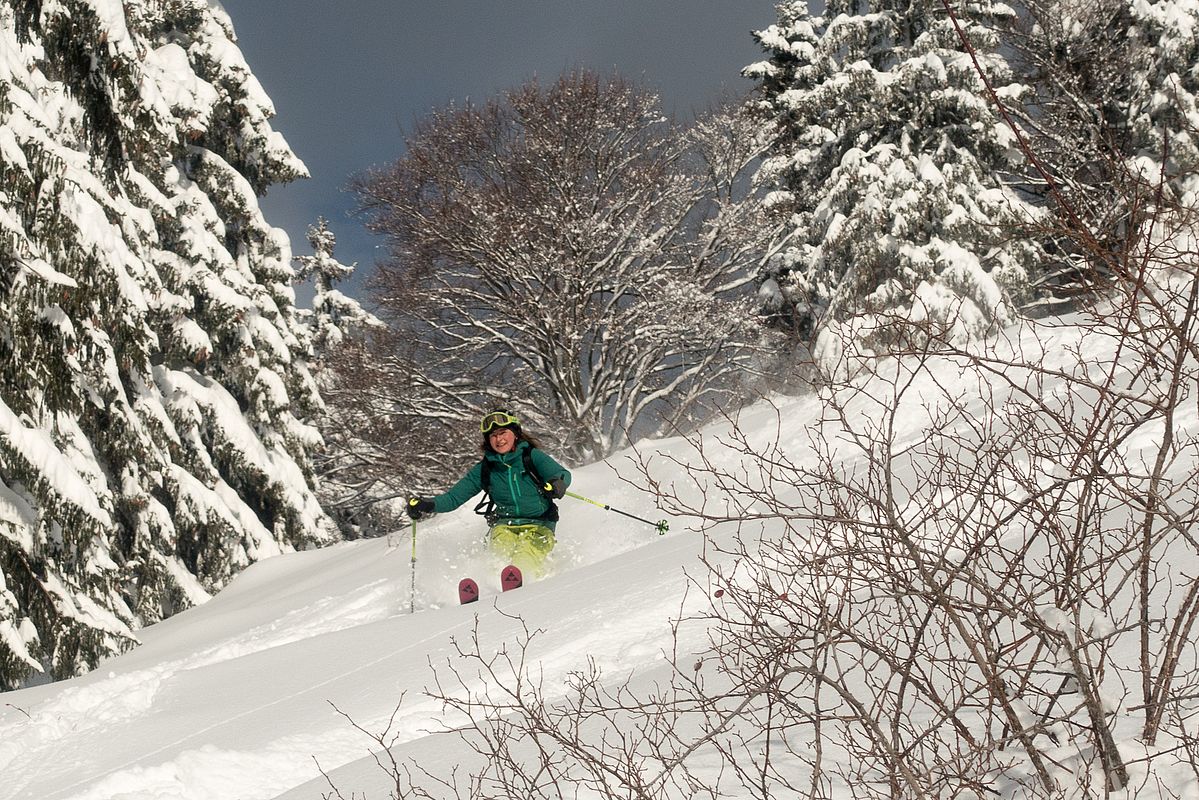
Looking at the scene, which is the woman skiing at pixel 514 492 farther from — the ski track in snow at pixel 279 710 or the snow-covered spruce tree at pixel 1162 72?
the snow-covered spruce tree at pixel 1162 72

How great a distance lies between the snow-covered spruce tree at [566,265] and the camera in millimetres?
16547

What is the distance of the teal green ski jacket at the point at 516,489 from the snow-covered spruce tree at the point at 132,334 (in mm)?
3142

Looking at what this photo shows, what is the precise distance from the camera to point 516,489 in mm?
8414

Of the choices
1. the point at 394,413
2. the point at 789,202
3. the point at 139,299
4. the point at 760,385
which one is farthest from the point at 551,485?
the point at 789,202

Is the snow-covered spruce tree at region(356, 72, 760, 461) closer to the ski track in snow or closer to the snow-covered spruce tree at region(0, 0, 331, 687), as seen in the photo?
the snow-covered spruce tree at region(0, 0, 331, 687)

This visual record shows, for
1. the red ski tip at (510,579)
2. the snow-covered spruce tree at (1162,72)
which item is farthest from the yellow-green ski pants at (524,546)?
the snow-covered spruce tree at (1162,72)

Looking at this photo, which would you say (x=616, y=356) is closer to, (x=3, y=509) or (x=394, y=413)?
(x=394, y=413)

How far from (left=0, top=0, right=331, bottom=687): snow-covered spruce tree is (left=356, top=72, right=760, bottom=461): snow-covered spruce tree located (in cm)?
269

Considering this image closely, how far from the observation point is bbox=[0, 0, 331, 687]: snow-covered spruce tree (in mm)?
7453

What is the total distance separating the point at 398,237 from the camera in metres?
18.1

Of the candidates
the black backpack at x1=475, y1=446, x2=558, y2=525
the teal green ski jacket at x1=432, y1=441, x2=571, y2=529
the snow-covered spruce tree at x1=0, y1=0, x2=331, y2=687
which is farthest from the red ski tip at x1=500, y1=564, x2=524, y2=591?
the snow-covered spruce tree at x1=0, y1=0, x2=331, y2=687

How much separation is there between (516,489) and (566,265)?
345 inches

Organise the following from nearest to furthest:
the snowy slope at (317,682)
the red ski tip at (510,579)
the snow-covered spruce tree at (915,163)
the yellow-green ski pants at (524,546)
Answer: the snowy slope at (317,682), the red ski tip at (510,579), the yellow-green ski pants at (524,546), the snow-covered spruce tree at (915,163)

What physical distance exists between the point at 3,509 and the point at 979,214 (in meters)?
15.2
